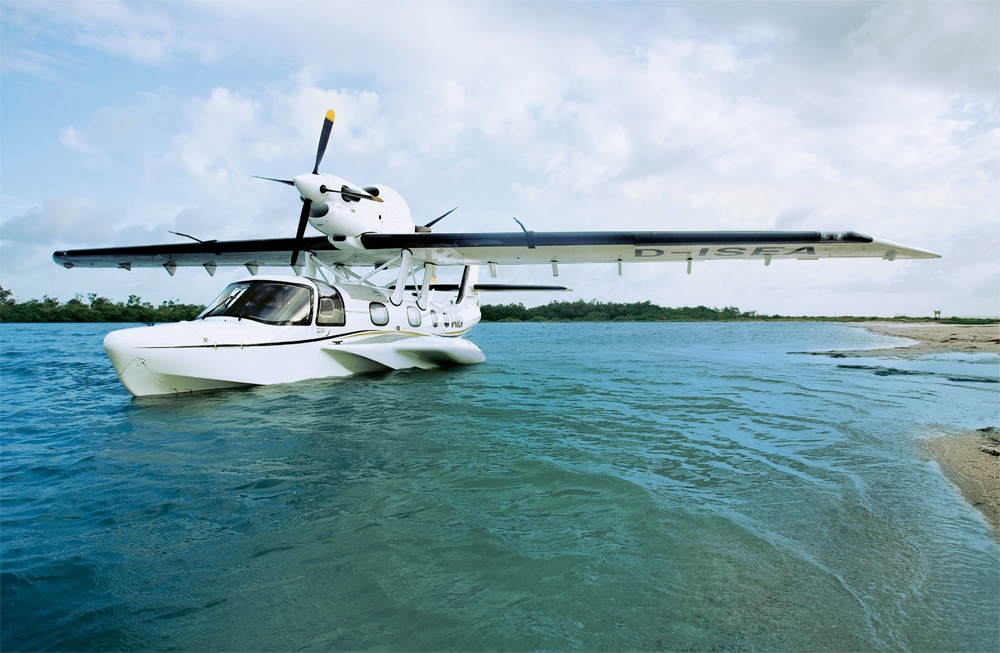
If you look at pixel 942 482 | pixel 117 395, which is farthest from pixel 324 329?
pixel 942 482

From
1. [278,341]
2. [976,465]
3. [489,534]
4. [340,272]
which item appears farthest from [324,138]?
[976,465]

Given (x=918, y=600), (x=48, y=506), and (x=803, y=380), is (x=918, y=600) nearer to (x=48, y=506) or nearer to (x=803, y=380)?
(x=48, y=506)

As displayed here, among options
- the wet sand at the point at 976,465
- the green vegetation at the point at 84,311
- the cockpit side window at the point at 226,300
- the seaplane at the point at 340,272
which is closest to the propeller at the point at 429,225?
the seaplane at the point at 340,272

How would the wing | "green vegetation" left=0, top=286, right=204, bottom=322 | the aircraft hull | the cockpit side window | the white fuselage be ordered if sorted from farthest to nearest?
"green vegetation" left=0, top=286, right=204, bottom=322, the wing, the cockpit side window, the white fuselage, the aircraft hull

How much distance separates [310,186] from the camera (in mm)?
9914

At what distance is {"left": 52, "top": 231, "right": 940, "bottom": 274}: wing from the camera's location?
31.4 feet

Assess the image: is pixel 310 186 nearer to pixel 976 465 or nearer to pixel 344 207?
pixel 344 207

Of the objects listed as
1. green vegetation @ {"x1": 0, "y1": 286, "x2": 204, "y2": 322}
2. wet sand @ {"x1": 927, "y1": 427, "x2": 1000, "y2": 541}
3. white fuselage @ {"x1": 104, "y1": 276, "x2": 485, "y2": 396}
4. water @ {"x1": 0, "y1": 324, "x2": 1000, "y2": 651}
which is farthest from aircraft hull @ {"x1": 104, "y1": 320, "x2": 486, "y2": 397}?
green vegetation @ {"x1": 0, "y1": 286, "x2": 204, "y2": 322}

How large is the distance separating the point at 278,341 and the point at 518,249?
18.4 ft

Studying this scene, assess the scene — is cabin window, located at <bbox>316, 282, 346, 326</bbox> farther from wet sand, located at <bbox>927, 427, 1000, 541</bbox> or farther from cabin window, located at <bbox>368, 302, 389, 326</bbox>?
wet sand, located at <bbox>927, 427, 1000, 541</bbox>

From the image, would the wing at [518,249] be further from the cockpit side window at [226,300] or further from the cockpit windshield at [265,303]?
the cockpit side window at [226,300]

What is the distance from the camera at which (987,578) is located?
2.39 meters

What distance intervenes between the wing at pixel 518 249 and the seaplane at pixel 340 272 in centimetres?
3

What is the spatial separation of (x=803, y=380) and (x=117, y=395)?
13121 millimetres
